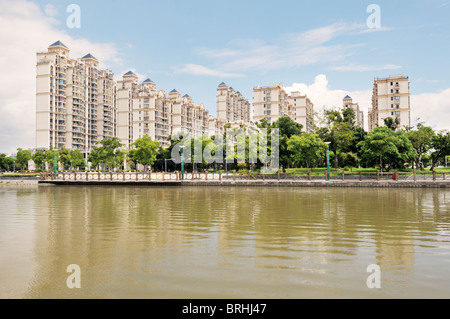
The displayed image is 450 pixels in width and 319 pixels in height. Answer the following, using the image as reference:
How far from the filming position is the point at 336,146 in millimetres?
42625

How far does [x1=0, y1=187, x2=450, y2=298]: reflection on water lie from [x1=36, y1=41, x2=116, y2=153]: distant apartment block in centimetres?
8405

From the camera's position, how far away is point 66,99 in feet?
296

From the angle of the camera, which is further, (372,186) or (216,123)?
(216,123)

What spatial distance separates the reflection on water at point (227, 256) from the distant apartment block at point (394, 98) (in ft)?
235

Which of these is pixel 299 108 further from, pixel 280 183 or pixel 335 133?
pixel 280 183

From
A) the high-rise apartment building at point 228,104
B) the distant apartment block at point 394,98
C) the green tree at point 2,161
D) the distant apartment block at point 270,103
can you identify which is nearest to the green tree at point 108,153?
the green tree at point 2,161

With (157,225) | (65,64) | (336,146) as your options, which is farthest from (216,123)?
(157,225)

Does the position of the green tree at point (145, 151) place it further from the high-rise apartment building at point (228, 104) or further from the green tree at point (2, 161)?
the high-rise apartment building at point (228, 104)

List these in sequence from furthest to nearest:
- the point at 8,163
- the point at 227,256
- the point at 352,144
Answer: the point at 8,163 < the point at 352,144 < the point at 227,256

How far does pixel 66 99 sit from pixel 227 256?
313 ft

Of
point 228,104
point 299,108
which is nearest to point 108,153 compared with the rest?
point 299,108

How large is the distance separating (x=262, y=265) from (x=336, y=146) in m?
38.9
